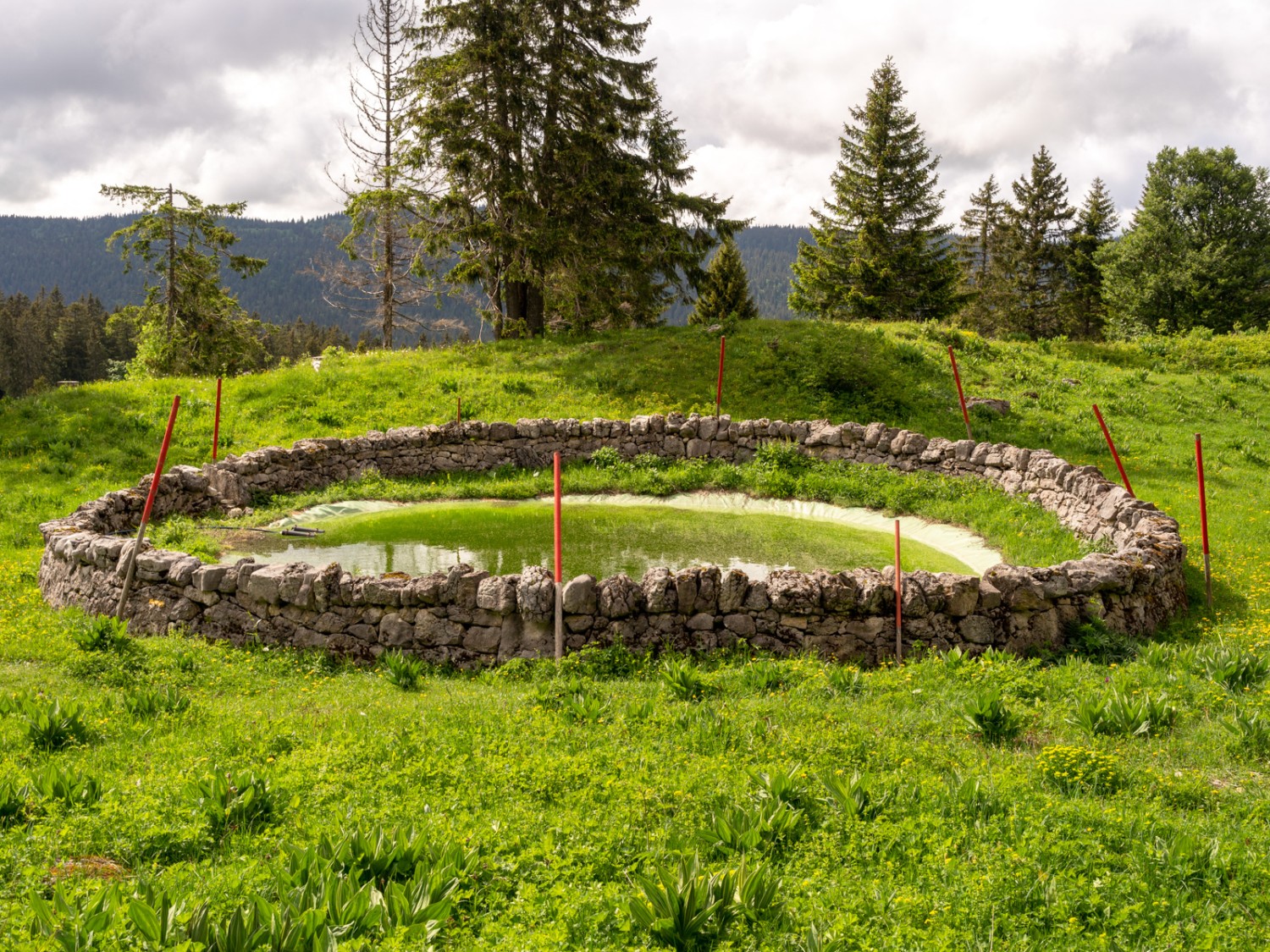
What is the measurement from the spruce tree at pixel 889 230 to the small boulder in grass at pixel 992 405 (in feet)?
70.1

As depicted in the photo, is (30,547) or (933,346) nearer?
(30,547)

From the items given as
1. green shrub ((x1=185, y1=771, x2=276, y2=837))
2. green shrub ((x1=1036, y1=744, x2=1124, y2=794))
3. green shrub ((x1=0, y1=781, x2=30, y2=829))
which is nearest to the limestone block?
green shrub ((x1=185, y1=771, x2=276, y2=837))

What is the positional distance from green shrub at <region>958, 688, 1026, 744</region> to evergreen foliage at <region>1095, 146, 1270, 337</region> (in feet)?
141

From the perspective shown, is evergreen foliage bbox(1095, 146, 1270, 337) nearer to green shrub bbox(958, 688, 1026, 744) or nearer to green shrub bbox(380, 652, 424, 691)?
green shrub bbox(958, 688, 1026, 744)

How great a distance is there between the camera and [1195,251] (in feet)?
139

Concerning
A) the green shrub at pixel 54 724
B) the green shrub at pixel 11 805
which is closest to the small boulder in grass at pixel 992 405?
the green shrub at pixel 54 724

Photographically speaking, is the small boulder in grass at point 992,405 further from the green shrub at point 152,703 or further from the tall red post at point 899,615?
the green shrub at point 152,703

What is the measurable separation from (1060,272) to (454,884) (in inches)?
2316

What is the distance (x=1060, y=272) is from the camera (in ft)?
172

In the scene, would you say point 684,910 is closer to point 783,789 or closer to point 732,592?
point 783,789

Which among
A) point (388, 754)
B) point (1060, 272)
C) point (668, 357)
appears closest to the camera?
point (388, 754)

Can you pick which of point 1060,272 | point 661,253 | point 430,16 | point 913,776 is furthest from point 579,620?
point 1060,272

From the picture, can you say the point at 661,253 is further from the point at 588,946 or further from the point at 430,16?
the point at 588,946

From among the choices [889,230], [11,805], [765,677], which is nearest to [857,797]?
[765,677]
